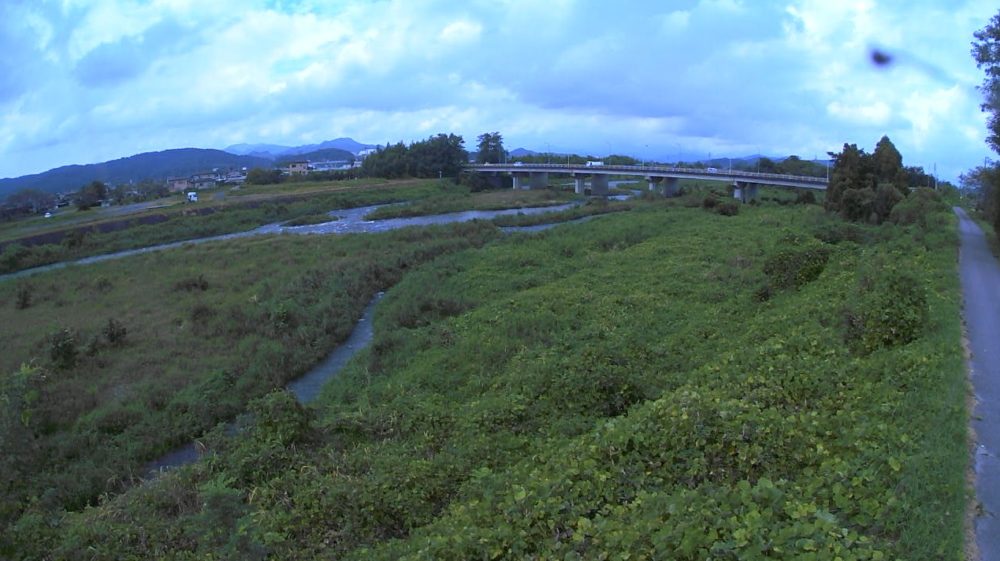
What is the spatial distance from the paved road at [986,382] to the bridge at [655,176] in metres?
31.1

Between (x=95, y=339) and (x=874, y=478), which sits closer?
(x=874, y=478)

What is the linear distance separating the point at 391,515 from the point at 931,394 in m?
6.67

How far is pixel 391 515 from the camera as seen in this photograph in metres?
8.13

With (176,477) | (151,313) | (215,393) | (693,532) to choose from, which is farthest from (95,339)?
(693,532)

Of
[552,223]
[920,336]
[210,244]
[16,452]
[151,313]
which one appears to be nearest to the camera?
[16,452]

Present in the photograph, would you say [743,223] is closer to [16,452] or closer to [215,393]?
[215,393]

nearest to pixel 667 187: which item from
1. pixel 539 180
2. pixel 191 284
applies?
pixel 539 180

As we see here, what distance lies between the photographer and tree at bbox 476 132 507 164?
4136 inches

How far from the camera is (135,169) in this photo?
519 ft

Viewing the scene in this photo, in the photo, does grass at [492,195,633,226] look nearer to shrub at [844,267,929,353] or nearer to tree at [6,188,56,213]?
shrub at [844,267,929,353]

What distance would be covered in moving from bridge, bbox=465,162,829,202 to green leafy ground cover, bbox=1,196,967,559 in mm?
38606

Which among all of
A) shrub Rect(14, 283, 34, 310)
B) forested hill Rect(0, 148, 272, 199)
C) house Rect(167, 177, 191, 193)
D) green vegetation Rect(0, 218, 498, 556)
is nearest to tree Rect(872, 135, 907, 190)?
green vegetation Rect(0, 218, 498, 556)

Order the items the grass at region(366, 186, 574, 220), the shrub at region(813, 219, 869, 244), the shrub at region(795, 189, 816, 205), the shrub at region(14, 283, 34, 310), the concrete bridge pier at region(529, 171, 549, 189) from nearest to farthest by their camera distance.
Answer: the shrub at region(813, 219, 869, 244) < the shrub at region(14, 283, 34, 310) < the shrub at region(795, 189, 816, 205) < the grass at region(366, 186, 574, 220) < the concrete bridge pier at region(529, 171, 549, 189)

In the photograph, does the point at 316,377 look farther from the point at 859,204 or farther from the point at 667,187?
the point at 667,187
